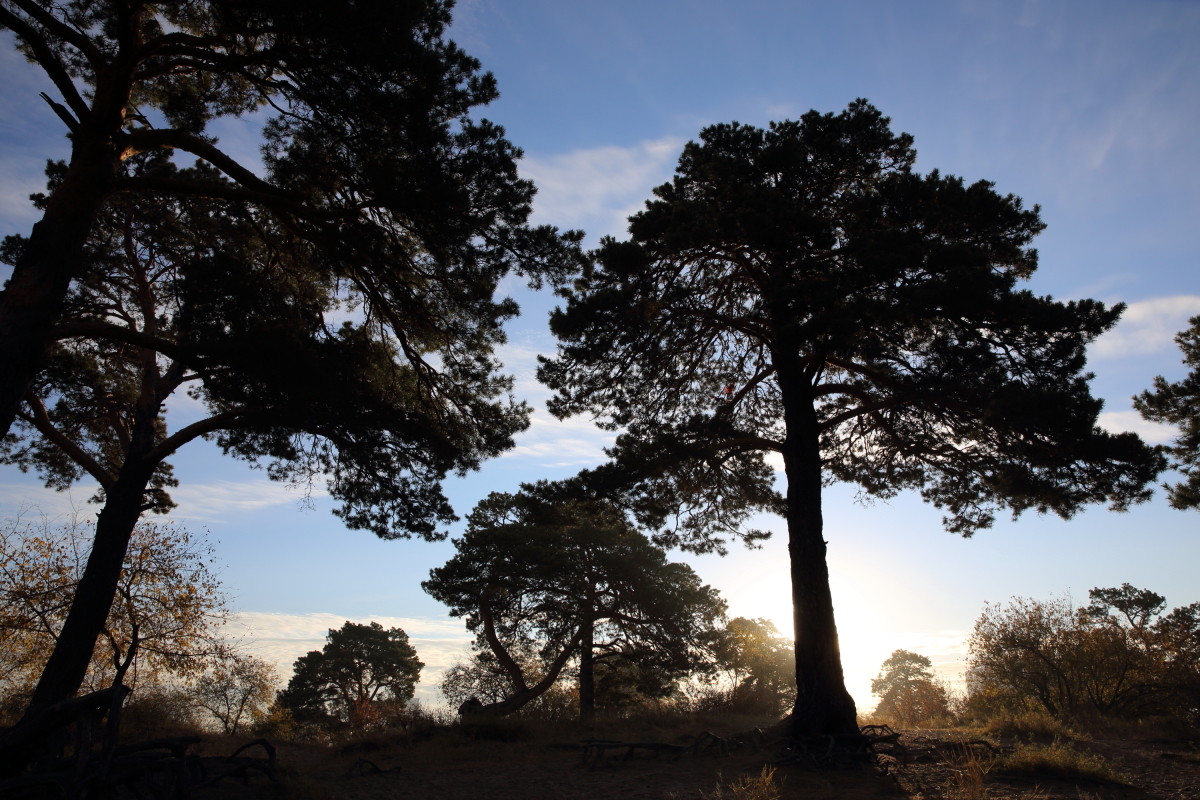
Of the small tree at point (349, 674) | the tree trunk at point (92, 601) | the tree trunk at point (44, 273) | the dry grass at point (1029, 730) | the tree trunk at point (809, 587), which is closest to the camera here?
the tree trunk at point (44, 273)

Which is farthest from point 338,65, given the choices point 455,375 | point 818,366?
point 818,366

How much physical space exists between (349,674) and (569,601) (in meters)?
21.4

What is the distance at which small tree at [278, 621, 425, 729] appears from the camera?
116ft

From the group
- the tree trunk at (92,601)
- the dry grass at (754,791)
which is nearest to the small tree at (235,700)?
the tree trunk at (92,601)

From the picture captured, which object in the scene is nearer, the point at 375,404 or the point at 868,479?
the point at 375,404

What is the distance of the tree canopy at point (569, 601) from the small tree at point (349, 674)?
15.8m

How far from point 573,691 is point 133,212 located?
21.9 m

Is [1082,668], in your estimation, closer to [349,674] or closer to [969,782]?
[969,782]

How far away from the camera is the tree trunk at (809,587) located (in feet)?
32.9

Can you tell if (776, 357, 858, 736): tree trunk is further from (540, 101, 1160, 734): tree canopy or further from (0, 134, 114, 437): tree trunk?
(0, 134, 114, 437): tree trunk

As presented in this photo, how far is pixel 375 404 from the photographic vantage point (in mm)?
9281

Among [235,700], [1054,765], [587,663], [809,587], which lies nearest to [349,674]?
[235,700]

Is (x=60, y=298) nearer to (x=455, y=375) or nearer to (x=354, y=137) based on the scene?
(x=354, y=137)

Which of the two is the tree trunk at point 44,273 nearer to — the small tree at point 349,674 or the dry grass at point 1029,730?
the dry grass at point 1029,730
